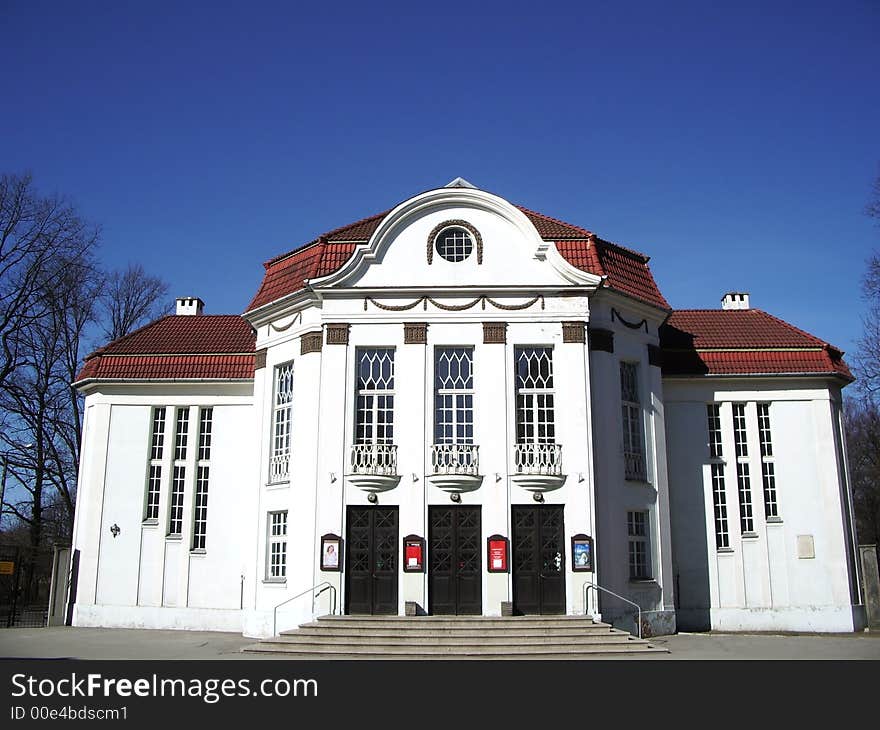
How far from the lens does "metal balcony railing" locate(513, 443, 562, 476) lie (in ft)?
69.5

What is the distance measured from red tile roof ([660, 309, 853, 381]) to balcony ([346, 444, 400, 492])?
947cm

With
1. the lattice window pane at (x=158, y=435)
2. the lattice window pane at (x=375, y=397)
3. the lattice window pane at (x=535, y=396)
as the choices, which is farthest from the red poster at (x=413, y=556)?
the lattice window pane at (x=158, y=435)

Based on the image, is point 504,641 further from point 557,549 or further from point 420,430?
point 420,430

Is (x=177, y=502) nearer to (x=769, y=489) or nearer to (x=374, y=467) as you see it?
(x=374, y=467)

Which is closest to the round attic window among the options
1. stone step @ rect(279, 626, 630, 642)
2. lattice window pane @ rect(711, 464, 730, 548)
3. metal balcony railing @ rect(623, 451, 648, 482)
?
metal balcony railing @ rect(623, 451, 648, 482)

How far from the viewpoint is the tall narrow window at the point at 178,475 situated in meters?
25.9

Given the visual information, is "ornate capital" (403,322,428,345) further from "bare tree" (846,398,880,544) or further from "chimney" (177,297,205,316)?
"bare tree" (846,398,880,544)

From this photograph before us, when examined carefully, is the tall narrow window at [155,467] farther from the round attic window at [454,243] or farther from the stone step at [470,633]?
the round attic window at [454,243]

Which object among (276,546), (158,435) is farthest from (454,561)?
(158,435)

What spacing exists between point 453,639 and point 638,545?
6.65 m

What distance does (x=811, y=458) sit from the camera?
1001 inches

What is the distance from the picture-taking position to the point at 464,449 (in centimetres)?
2141

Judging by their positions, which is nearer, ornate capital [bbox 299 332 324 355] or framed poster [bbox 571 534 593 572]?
framed poster [bbox 571 534 593 572]

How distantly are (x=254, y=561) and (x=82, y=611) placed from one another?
578 cm
